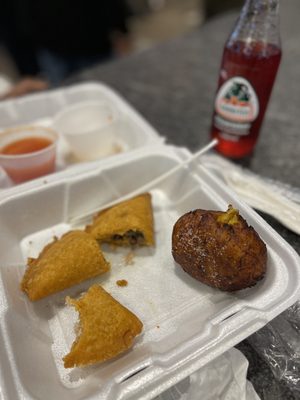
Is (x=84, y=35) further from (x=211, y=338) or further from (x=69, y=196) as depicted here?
(x=211, y=338)

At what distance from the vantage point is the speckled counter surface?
3.69 feet

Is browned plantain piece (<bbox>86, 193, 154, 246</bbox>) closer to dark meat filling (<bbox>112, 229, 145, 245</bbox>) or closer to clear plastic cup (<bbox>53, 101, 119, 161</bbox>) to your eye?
dark meat filling (<bbox>112, 229, 145, 245</bbox>)

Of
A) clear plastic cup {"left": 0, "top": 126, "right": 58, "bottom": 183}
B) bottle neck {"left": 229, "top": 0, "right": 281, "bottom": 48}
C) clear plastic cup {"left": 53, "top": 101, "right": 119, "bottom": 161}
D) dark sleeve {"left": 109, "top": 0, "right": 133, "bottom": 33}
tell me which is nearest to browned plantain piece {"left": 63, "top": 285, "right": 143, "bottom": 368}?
clear plastic cup {"left": 0, "top": 126, "right": 58, "bottom": 183}

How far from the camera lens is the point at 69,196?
3.07 ft

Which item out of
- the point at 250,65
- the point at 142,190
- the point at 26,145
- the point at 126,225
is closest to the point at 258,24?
the point at 250,65

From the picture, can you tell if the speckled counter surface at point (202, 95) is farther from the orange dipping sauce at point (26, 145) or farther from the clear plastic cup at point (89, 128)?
the orange dipping sauce at point (26, 145)

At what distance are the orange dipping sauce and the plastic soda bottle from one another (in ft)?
1.88

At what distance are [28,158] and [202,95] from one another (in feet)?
3.22

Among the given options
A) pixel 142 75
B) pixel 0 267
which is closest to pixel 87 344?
pixel 0 267

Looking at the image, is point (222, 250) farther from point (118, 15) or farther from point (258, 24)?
point (118, 15)

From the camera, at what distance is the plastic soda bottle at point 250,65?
0.91 m

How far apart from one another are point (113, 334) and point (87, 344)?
50 mm

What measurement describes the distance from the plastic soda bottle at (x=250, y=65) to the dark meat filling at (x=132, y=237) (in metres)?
0.45

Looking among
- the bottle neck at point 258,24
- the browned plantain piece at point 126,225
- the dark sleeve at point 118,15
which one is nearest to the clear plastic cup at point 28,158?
the browned plantain piece at point 126,225
